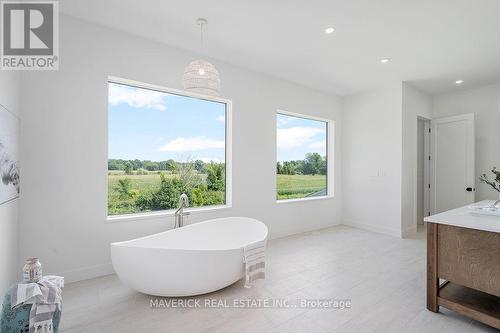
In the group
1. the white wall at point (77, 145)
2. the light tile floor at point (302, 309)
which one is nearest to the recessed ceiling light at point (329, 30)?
the white wall at point (77, 145)

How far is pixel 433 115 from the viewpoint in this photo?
5.39 meters

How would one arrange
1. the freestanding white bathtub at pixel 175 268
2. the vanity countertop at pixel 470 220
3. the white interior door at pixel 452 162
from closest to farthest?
the vanity countertop at pixel 470 220
the freestanding white bathtub at pixel 175 268
the white interior door at pixel 452 162

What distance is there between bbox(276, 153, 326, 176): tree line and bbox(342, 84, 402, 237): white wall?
0.54m

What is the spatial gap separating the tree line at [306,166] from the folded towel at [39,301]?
11.8 feet

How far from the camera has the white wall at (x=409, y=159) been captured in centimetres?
452

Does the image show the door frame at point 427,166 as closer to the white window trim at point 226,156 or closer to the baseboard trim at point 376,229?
the baseboard trim at point 376,229

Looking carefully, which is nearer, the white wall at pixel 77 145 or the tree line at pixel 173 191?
the white wall at pixel 77 145

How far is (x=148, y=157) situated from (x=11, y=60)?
1.60m

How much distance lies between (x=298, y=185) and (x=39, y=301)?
4190mm

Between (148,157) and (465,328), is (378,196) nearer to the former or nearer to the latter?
(465,328)

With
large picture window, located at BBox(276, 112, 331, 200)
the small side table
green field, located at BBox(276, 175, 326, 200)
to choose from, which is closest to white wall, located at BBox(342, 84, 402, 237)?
large picture window, located at BBox(276, 112, 331, 200)

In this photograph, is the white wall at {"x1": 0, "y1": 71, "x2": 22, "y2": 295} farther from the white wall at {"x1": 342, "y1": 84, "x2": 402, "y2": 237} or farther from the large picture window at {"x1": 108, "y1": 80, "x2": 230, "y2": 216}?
the white wall at {"x1": 342, "y1": 84, "x2": 402, "y2": 237}

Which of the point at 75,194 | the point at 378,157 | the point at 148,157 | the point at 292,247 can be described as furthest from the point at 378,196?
the point at 75,194

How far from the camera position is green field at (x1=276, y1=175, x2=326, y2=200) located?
4676mm
